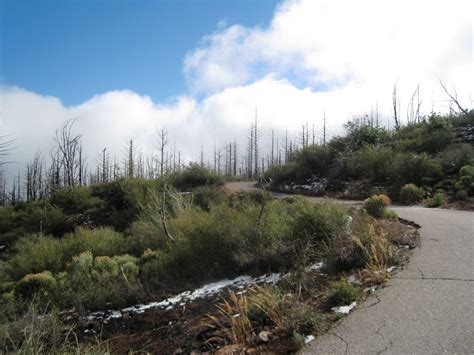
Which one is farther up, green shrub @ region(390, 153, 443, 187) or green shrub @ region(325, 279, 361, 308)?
green shrub @ region(390, 153, 443, 187)

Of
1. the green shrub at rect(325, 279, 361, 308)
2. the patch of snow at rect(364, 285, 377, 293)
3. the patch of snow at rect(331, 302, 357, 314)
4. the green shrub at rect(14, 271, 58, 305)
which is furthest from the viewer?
the green shrub at rect(14, 271, 58, 305)

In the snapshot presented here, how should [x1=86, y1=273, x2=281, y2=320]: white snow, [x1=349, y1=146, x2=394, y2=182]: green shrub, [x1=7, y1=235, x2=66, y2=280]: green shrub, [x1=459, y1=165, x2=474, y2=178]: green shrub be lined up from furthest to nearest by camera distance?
1. [x1=349, y1=146, x2=394, y2=182]: green shrub
2. [x1=459, y1=165, x2=474, y2=178]: green shrub
3. [x1=7, y1=235, x2=66, y2=280]: green shrub
4. [x1=86, y1=273, x2=281, y2=320]: white snow

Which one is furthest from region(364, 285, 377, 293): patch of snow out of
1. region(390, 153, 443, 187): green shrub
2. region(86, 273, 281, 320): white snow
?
region(390, 153, 443, 187): green shrub

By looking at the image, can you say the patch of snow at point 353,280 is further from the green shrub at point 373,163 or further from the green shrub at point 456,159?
the green shrub at point 373,163

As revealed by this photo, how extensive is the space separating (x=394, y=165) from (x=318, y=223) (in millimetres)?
13301

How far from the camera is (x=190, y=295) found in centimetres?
781

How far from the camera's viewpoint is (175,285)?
341 inches

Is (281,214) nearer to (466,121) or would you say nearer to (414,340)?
(414,340)

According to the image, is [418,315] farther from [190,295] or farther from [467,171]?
[467,171]

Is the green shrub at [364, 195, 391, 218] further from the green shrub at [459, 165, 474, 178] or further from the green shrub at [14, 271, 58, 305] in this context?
the green shrub at [14, 271, 58, 305]

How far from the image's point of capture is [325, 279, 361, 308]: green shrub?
4.98 meters

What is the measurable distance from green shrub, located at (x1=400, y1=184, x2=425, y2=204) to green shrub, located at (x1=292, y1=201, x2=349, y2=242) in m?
8.77

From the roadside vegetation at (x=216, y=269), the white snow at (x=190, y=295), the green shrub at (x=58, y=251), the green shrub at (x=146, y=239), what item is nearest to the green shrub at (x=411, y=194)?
the roadside vegetation at (x=216, y=269)

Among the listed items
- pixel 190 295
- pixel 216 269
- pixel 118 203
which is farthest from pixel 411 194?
pixel 118 203
